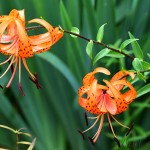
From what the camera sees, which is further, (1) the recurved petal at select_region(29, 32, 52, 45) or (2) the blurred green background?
(2) the blurred green background

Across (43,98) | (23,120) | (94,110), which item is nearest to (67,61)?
(43,98)

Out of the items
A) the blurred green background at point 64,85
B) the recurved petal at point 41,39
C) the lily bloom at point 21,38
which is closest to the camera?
the lily bloom at point 21,38

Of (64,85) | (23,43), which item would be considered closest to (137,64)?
(23,43)

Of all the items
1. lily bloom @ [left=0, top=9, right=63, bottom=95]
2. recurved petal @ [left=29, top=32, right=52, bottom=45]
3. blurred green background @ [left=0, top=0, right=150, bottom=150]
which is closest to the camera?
lily bloom @ [left=0, top=9, right=63, bottom=95]

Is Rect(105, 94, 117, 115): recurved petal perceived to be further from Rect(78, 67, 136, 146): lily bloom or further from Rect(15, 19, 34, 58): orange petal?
Rect(15, 19, 34, 58): orange petal

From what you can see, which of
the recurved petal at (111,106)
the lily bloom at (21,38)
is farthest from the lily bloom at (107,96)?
the lily bloom at (21,38)

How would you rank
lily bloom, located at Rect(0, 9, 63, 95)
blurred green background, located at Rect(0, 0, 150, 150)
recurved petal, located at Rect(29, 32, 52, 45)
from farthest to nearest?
blurred green background, located at Rect(0, 0, 150, 150) < recurved petal, located at Rect(29, 32, 52, 45) < lily bloom, located at Rect(0, 9, 63, 95)

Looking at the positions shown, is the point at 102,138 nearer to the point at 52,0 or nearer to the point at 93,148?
the point at 93,148

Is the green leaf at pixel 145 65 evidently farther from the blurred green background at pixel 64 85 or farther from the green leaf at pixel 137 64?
the blurred green background at pixel 64 85

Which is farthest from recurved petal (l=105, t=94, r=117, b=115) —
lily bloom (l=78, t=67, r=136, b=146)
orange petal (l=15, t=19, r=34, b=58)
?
orange petal (l=15, t=19, r=34, b=58)
